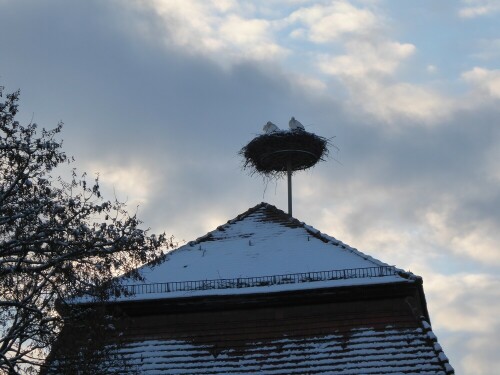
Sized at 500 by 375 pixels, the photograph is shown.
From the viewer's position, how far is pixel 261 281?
17.2 metres

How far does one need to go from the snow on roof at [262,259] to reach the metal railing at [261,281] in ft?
0.07

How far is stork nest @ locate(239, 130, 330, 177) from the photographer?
22828 millimetres

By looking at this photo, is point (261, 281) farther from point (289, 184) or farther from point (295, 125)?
point (295, 125)

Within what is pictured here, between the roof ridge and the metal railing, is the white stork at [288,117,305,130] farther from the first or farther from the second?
the metal railing

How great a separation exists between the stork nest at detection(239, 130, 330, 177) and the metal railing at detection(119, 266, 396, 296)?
6.50 meters

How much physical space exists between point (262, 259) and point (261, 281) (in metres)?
0.83

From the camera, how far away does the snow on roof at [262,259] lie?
1692cm

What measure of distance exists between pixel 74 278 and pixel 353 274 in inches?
269

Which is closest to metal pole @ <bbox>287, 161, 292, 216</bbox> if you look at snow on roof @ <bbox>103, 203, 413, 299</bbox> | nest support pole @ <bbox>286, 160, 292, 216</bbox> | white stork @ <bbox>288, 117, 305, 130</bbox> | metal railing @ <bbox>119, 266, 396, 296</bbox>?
nest support pole @ <bbox>286, 160, 292, 216</bbox>

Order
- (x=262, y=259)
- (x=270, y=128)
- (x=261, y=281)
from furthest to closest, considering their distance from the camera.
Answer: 1. (x=270, y=128)
2. (x=262, y=259)
3. (x=261, y=281)

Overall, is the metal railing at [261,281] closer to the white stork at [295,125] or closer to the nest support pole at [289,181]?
the nest support pole at [289,181]

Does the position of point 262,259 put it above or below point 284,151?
below

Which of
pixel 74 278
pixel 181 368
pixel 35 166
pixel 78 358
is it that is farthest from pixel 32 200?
pixel 181 368

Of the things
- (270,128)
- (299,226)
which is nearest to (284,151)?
(270,128)
